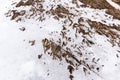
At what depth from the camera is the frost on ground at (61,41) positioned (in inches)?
302

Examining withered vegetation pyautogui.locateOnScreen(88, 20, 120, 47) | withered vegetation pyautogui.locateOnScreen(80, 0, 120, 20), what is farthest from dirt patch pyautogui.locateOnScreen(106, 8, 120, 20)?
withered vegetation pyautogui.locateOnScreen(88, 20, 120, 47)

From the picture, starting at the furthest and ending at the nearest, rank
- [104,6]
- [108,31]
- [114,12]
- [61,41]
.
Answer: [104,6], [114,12], [108,31], [61,41]

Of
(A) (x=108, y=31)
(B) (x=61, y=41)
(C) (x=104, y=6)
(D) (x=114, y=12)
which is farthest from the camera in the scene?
(C) (x=104, y=6)

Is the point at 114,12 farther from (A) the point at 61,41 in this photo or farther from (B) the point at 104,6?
(A) the point at 61,41

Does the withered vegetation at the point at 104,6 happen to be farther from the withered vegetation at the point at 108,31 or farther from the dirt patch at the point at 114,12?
the withered vegetation at the point at 108,31

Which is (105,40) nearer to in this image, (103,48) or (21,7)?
(103,48)

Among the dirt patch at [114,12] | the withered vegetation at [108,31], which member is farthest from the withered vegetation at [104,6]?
the withered vegetation at [108,31]

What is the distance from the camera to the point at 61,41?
838cm

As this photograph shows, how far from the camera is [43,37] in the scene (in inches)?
335

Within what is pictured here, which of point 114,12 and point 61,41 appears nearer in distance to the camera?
point 61,41

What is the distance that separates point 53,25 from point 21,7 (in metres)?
1.86

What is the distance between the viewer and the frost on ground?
25.1 ft

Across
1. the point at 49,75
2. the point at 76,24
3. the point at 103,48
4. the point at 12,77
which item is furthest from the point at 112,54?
the point at 12,77

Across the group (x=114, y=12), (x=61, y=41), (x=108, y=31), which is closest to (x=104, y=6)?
(x=114, y=12)
